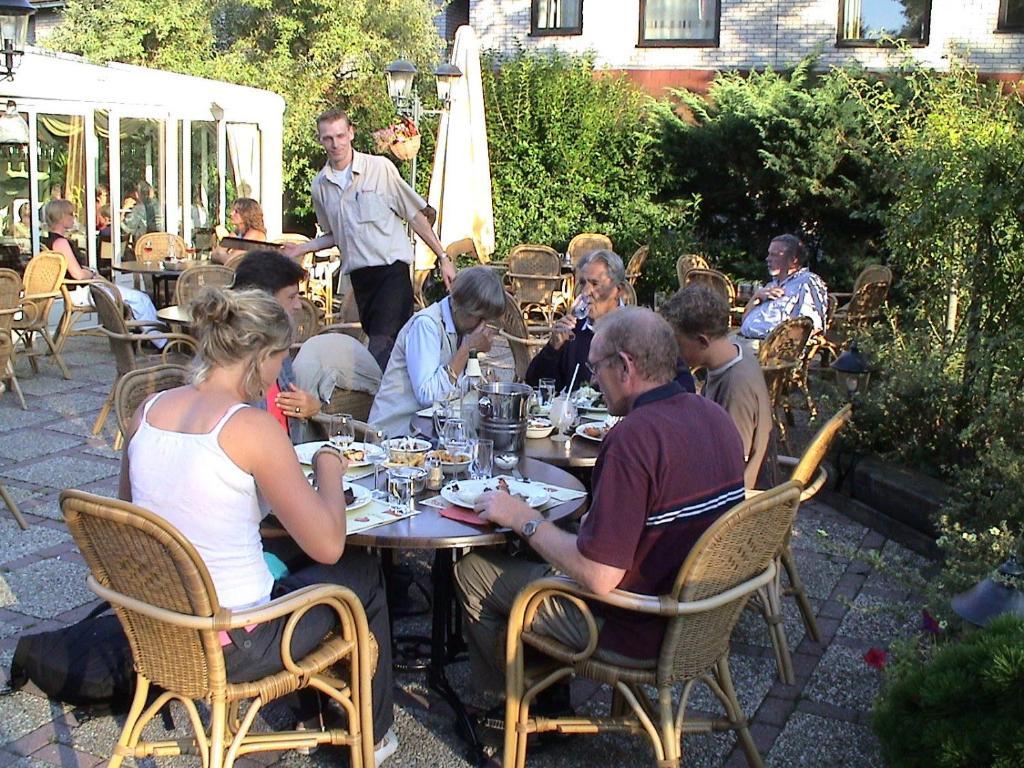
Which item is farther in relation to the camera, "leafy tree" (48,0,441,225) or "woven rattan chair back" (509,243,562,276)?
"leafy tree" (48,0,441,225)

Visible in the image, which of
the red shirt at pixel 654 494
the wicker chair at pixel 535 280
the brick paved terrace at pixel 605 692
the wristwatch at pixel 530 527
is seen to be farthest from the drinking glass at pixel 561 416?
the wicker chair at pixel 535 280

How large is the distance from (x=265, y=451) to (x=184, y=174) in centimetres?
1061

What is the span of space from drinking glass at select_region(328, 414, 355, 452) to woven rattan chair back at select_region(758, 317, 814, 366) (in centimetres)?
296

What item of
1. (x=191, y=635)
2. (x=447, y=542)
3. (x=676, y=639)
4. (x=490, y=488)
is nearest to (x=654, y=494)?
(x=676, y=639)

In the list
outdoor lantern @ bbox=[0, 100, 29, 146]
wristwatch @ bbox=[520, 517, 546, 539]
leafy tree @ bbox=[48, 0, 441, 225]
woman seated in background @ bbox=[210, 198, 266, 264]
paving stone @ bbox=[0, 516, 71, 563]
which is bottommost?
paving stone @ bbox=[0, 516, 71, 563]

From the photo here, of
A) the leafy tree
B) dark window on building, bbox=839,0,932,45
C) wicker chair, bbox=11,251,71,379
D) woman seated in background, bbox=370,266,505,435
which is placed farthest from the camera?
the leafy tree

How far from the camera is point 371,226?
635 cm

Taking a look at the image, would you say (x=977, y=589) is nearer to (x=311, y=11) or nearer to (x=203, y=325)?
(x=203, y=325)

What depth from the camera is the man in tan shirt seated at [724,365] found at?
3.81 metres

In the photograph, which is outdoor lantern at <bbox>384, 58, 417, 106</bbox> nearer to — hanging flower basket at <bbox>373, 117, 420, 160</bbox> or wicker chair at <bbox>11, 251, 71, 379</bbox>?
hanging flower basket at <bbox>373, 117, 420, 160</bbox>

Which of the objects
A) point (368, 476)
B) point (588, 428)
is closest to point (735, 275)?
point (588, 428)

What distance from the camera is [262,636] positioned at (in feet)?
8.97

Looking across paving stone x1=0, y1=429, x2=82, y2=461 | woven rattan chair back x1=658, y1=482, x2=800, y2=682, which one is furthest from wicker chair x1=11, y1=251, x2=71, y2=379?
woven rattan chair back x1=658, y1=482, x2=800, y2=682

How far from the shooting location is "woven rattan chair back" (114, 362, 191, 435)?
3.89 meters
